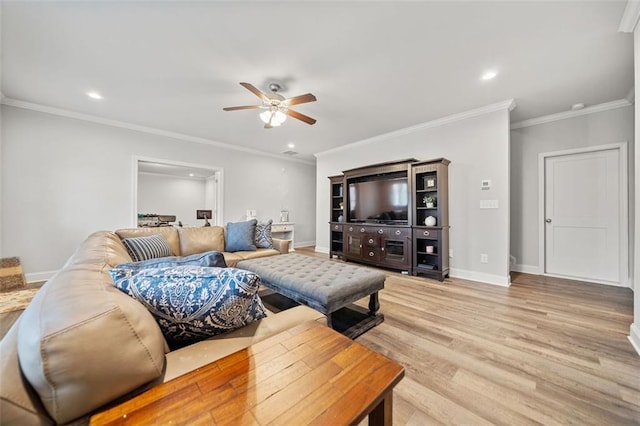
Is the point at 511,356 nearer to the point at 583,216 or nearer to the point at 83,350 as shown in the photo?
the point at 83,350

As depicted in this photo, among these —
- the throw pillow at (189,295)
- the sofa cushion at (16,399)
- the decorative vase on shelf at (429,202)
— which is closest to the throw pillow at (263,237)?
the decorative vase on shelf at (429,202)

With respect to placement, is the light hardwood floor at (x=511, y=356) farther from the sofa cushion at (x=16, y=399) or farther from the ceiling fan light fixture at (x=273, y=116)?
the ceiling fan light fixture at (x=273, y=116)

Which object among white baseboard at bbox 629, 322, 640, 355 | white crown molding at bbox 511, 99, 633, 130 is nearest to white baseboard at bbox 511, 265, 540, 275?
white baseboard at bbox 629, 322, 640, 355

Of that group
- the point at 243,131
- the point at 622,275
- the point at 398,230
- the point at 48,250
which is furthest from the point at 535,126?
the point at 48,250

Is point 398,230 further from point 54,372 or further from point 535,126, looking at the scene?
point 54,372

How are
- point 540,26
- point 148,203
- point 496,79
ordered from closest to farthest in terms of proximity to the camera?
Answer: point 540,26
point 496,79
point 148,203

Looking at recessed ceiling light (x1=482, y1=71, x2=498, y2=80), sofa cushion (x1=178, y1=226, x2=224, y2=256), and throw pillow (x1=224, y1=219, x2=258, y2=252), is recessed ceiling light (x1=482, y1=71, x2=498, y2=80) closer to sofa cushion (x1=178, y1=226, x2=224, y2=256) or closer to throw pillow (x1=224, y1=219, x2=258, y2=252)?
throw pillow (x1=224, y1=219, x2=258, y2=252)

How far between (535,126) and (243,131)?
5.00 m

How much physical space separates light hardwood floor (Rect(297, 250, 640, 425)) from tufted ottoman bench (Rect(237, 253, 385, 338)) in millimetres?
200

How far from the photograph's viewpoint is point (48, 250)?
3432mm

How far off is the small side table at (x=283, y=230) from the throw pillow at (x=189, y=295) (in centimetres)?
492

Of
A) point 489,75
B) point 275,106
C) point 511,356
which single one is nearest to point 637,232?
point 511,356

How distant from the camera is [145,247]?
94.4 inches

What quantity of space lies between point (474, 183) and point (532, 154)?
1232 mm
